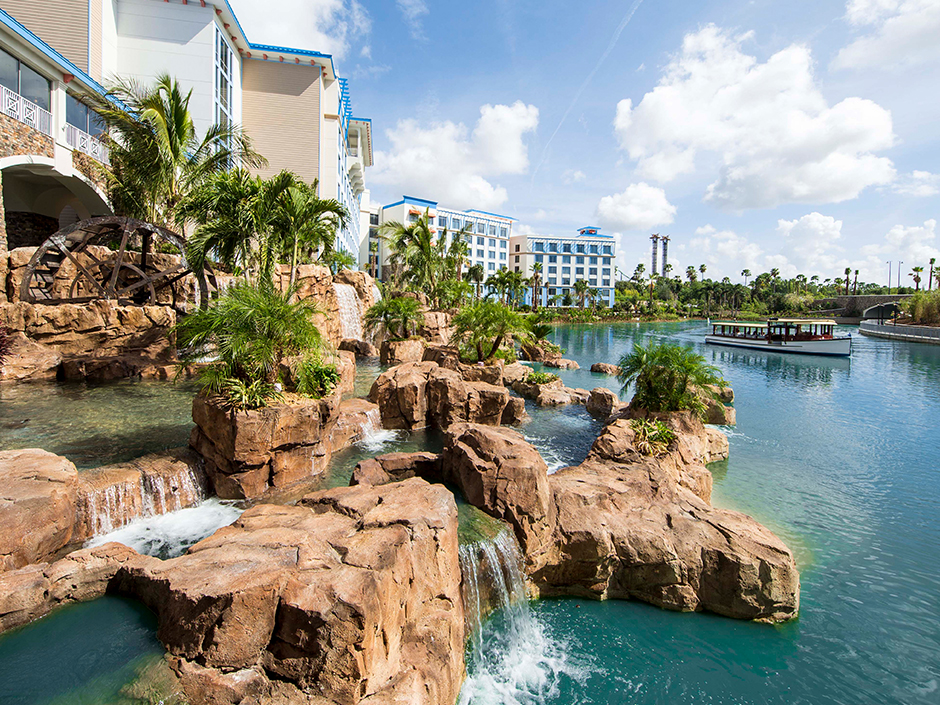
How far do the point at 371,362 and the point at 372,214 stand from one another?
55.0 m

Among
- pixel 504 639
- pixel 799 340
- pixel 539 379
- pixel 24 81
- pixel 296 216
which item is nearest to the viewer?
pixel 504 639

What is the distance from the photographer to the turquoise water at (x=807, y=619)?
5.67 metres

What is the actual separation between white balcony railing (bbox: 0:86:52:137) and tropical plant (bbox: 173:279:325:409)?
1720 centimetres

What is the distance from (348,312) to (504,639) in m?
23.5

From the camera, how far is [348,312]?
27.6 m

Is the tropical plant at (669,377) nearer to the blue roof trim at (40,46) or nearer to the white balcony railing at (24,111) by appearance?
the white balcony railing at (24,111)

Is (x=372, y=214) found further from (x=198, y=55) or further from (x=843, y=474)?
(x=843, y=474)

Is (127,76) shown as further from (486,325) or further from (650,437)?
(650,437)

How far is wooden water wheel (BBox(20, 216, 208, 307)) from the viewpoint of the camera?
17.5 m

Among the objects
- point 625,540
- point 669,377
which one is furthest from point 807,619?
point 669,377

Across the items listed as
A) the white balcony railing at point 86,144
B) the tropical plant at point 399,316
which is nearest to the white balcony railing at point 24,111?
the white balcony railing at point 86,144

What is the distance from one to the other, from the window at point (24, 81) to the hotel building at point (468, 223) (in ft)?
152

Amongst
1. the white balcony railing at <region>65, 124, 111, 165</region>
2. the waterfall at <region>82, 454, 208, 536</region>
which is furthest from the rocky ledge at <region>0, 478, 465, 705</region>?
the white balcony railing at <region>65, 124, 111, 165</region>

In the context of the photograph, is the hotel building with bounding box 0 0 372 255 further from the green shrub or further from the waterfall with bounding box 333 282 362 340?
the green shrub
